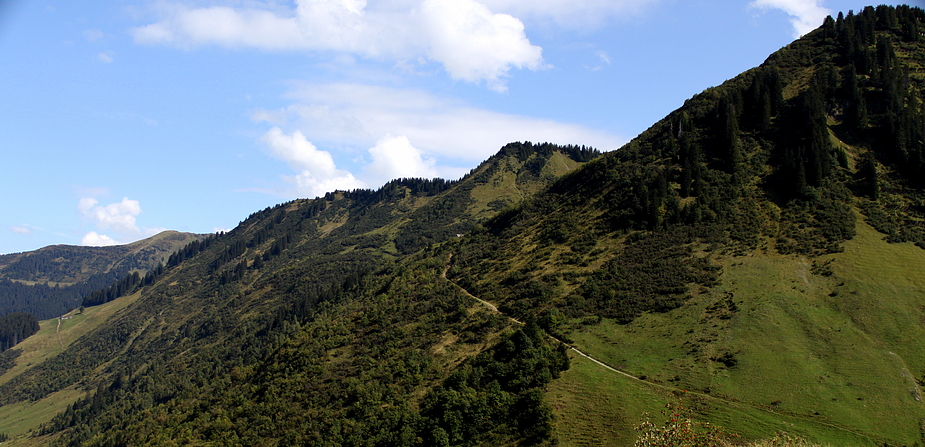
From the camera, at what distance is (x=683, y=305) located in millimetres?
85188

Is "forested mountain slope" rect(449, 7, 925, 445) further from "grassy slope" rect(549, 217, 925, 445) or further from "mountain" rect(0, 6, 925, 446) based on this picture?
"mountain" rect(0, 6, 925, 446)

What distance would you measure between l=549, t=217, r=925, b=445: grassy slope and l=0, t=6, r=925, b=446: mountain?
316 millimetres

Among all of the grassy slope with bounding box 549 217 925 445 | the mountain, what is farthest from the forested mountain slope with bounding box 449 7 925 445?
the mountain

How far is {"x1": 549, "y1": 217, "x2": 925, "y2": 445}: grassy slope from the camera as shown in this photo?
198 feet

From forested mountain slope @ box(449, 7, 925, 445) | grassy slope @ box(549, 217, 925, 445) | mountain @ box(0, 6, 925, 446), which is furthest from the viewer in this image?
mountain @ box(0, 6, 925, 446)

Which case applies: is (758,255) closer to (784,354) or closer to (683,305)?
(683,305)

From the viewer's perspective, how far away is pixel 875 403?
60.6 metres

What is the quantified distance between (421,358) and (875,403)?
2601 inches

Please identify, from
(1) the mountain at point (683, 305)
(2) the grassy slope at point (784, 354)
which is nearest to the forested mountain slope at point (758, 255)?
(2) the grassy slope at point (784, 354)

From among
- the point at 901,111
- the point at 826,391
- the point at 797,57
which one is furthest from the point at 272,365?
the point at 797,57

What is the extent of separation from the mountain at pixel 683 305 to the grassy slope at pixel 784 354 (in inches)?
12.4

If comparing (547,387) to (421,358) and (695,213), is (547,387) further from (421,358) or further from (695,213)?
(695,213)

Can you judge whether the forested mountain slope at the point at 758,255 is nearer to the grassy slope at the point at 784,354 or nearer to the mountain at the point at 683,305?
the grassy slope at the point at 784,354

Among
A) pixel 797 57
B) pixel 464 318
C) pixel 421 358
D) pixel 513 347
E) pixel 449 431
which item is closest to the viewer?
pixel 449 431
